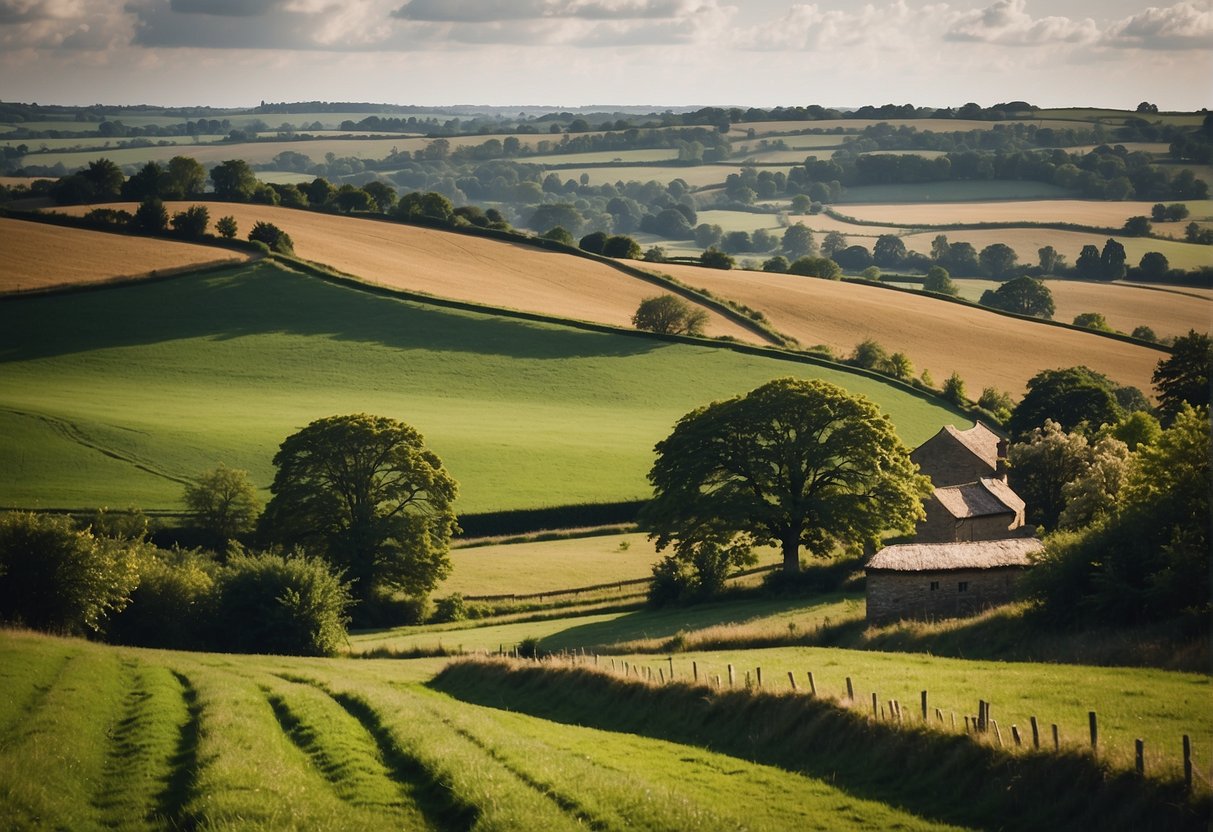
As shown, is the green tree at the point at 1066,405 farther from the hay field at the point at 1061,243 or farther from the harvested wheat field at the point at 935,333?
the hay field at the point at 1061,243

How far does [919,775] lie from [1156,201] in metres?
192

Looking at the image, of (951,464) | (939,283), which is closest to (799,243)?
(939,283)

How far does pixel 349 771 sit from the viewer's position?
66.4ft

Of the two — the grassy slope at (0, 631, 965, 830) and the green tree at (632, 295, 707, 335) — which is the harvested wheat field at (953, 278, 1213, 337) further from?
the grassy slope at (0, 631, 965, 830)

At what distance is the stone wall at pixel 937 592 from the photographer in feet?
140

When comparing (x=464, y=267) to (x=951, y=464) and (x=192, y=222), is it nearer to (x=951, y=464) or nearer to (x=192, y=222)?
(x=192, y=222)

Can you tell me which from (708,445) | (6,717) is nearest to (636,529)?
(708,445)

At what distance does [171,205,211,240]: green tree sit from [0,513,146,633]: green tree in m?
73.8

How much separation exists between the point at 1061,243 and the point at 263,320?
111625 millimetres

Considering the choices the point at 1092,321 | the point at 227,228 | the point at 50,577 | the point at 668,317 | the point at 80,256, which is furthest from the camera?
the point at 1092,321

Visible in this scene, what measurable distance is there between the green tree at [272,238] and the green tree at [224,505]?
54.6 m

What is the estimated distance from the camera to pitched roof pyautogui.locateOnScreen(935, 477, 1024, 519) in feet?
188

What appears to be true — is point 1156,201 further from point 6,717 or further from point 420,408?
point 6,717

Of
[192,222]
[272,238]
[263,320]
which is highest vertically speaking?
[192,222]
